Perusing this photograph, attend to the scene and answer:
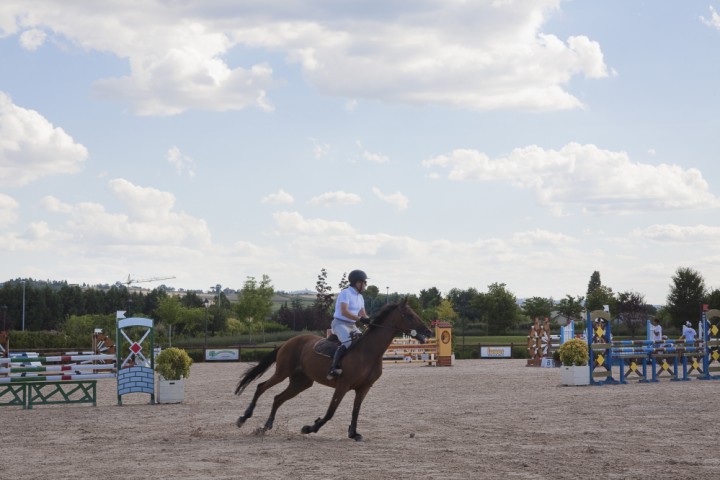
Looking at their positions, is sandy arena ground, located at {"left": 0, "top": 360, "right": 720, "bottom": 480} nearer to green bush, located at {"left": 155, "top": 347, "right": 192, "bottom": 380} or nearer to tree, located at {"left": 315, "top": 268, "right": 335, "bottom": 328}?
green bush, located at {"left": 155, "top": 347, "right": 192, "bottom": 380}

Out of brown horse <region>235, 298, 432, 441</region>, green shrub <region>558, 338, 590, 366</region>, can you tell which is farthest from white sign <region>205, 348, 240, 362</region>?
brown horse <region>235, 298, 432, 441</region>

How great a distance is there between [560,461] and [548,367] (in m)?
25.8

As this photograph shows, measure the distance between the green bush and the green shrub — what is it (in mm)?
10255

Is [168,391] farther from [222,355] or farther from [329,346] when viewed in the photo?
[222,355]

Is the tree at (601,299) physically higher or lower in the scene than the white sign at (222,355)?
higher

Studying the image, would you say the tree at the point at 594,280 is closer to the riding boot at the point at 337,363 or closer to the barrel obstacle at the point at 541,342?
the barrel obstacle at the point at 541,342

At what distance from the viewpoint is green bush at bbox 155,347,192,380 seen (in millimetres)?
18344

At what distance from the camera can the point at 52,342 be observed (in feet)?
176

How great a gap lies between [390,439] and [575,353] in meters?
12.7

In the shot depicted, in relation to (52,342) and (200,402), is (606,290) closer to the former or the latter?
(52,342)

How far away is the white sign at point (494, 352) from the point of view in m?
47.7

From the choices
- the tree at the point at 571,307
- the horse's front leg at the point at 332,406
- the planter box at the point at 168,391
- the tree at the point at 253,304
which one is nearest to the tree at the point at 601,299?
the tree at the point at 571,307

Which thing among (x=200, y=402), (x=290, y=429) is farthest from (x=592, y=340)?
(x=290, y=429)

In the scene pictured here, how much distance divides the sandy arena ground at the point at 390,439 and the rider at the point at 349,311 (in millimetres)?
1384
